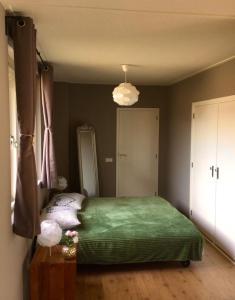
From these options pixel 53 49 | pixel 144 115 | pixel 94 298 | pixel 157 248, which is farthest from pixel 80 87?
pixel 94 298

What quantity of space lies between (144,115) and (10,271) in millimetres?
4505

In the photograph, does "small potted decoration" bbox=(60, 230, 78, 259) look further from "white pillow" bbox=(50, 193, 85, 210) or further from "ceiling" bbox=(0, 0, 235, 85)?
"ceiling" bbox=(0, 0, 235, 85)

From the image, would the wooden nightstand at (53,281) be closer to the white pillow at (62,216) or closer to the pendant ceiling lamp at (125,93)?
the white pillow at (62,216)

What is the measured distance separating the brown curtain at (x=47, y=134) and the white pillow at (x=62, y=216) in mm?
295

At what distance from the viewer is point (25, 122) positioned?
2.22 m

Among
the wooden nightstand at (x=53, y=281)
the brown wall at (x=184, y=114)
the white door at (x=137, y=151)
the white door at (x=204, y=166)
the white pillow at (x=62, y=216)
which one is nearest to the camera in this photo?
the wooden nightstand at (x=53, y=281)

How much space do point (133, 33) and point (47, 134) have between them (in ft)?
5.68

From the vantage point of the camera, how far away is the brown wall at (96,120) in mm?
5633

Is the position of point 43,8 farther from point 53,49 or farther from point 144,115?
point 144,115

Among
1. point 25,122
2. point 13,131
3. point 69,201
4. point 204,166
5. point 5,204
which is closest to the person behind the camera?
point 5,204

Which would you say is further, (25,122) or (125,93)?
(125,93)

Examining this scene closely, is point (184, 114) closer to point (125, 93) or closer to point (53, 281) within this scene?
point (125, 93)

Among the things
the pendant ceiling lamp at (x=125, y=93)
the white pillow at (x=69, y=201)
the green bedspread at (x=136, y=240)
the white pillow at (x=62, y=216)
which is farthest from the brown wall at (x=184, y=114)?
the white pillow at (x=62, y=216)

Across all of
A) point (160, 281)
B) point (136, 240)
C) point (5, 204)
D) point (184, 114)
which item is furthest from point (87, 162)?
point (5, 204)
